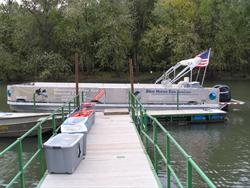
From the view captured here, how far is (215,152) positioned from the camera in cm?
1616

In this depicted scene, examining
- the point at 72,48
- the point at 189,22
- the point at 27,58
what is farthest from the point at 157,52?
the point at 27,58

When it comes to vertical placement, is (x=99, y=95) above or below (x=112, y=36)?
below

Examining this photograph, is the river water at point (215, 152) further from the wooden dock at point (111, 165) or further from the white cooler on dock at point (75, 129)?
the white cooler on dock at point (75, 129)

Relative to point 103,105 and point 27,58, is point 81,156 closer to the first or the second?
point 103,105

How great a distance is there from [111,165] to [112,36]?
45.5 metres

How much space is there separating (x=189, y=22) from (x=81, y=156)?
48384 millimetres

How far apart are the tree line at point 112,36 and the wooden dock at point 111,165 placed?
40.7 m

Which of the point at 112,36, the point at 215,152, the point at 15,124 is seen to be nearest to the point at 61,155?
the point at 215,152

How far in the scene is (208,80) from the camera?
54.5 meters

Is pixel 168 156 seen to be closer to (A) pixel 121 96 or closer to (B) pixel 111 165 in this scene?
(B) pixel 111 165

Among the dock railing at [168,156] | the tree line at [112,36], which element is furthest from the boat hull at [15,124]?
the tree line at [112,36]

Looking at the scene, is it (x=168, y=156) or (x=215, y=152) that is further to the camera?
(x=215, y=152)

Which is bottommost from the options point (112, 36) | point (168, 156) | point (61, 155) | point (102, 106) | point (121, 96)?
point (102, 106)

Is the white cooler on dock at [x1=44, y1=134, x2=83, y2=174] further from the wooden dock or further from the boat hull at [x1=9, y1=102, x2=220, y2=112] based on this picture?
the boat hull at [x1=9, y1=102, x2=220, y2=112]
